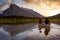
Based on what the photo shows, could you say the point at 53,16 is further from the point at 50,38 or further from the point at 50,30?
the point at 50,38

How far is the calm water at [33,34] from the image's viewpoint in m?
3.09

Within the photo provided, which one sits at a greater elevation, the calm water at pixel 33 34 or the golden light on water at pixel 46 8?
the golden light on water at pixel 46 8

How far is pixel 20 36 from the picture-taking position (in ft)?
10.3

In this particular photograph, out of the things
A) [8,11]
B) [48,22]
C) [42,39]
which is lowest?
[42,39]

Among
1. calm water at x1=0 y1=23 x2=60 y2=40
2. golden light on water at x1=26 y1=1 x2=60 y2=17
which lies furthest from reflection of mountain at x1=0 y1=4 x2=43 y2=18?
calm water at x1=0 y1=23 x2=60 y2=40

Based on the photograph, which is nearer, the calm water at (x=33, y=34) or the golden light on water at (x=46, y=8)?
the calm water at (x=33, y=34)

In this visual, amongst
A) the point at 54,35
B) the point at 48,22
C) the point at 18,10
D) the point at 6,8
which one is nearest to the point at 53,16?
the point at 48,22

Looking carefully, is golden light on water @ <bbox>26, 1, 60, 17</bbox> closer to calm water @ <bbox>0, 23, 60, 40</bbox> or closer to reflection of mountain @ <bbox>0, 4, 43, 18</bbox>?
reflection of mountain @ <bbox>0, 4, 43, 18</bbox>

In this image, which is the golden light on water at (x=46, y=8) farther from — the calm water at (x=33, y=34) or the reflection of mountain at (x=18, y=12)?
the calm water at (x=33, y=34)

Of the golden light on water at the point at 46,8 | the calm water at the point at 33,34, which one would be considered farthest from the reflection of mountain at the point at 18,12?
the calm water at the point at 33,34

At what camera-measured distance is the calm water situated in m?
3.09

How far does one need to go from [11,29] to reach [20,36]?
267 millimetres

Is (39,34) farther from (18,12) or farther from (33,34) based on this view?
(18,12)

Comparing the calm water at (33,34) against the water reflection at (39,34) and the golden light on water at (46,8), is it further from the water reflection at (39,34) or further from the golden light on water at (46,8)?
the golden light on water at (46,8)
